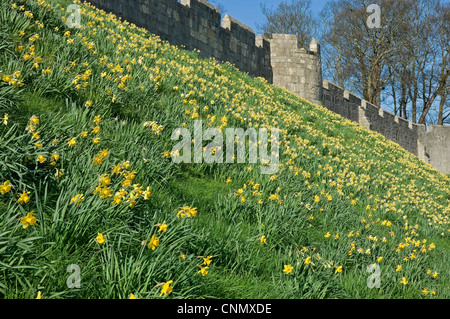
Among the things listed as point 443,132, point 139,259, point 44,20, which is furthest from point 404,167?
point 443,132

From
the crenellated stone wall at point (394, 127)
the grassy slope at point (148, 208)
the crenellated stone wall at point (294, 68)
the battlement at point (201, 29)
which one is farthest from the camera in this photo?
the crenellated stone wall at point (394, 127)

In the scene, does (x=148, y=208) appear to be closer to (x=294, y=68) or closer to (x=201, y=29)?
(x=201, y=29)

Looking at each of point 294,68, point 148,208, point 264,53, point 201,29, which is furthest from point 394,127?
point 148,208

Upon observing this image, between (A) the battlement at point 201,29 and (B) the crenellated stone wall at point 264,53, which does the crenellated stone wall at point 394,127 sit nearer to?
(B) the crenellated stone wall at point 264,53

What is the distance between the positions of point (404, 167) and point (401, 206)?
570 cm

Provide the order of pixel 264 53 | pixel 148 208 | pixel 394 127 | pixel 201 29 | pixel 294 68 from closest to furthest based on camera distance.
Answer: pixel 148 208
pixel 201 29
pixel 264 53
pixel 294 68
pixel 394 127

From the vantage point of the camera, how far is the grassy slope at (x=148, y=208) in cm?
184

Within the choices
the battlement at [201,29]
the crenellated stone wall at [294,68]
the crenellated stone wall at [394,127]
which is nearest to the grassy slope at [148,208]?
the battlement at [201,29]

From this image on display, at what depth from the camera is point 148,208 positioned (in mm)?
2518

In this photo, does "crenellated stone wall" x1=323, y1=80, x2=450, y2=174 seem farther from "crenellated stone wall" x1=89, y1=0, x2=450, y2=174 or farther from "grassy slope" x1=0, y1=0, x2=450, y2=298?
"grassy slope" x1=0, y1=0, x2=450, y2=298

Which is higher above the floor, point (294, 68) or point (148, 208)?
point (294, 68)

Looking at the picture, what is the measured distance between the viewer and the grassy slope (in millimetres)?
1842

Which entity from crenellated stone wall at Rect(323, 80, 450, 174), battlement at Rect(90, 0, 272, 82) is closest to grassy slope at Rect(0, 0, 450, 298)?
battlement at Rect(90, 0, 272, 82)

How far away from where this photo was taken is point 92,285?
1.74 m
